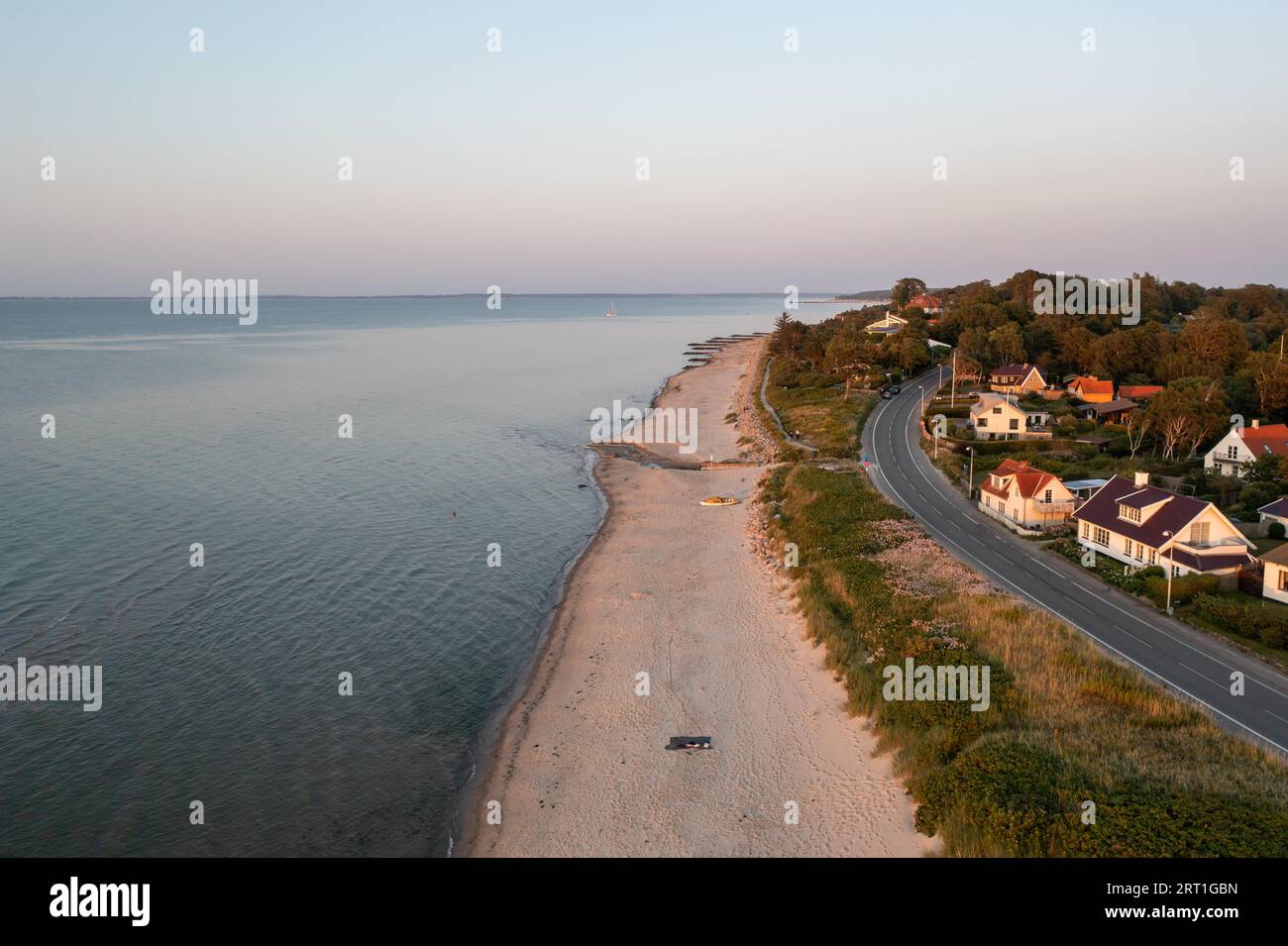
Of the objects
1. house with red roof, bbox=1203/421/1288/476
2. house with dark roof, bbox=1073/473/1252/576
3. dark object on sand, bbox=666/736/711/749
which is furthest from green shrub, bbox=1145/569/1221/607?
house with red roof, bbox=1203/421/1288/476

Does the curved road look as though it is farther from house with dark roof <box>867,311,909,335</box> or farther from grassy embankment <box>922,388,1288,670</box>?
house with dark roof <box>867,311,909,335</box>

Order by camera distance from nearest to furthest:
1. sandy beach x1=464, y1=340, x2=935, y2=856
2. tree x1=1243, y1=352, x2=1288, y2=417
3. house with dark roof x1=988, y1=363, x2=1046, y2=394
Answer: sandy beach x1=464, y1=340, x2=935, y2=856 → tree x1=1243, y1=352, x2=1288, y2=417 → house with dark roof x1=988, y1=363, x2=1046, y2=394

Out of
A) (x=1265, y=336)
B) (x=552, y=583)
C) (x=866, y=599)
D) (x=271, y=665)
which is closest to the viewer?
(x=271, y=665)

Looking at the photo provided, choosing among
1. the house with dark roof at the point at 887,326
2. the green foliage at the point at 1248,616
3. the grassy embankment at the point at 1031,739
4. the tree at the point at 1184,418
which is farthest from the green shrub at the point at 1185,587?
the house with dark roof at the point at 887,326

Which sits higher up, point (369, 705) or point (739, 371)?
point (739, 371)

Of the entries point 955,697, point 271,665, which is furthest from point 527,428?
point 955,697

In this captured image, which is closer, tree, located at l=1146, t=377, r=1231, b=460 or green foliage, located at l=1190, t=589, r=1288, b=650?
green foliage, located at l=1190, t=589, r=1288, b=650
